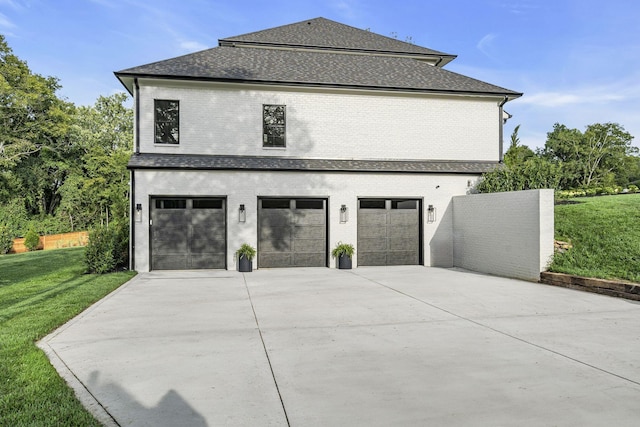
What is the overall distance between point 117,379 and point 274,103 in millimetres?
12291

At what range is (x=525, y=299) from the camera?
879 centimetres

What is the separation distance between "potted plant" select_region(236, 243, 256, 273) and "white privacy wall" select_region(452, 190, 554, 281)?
24.7 feet

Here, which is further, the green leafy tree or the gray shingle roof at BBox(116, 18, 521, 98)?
the gray shingle roof at BBox(116, 18, 521, 98)

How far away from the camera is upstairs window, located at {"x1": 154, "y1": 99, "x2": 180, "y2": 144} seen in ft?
47.5

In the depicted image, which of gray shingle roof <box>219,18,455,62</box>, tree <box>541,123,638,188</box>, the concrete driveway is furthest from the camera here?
tree <box>541,123,638,188</box>

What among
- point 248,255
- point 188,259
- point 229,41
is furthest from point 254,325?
point 229,41

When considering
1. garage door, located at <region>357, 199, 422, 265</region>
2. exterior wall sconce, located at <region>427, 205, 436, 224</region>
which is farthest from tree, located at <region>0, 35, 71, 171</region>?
exterior wall sconce, located at <region>427, 205, 436, 224</region>

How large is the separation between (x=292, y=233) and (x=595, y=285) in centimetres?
908

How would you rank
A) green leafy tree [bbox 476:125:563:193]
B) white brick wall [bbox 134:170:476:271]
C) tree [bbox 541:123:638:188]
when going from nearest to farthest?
green leafy tree [bbox 476:125:563:193], white brick wall [bbox 134:170:476:271], tree [bbox 541:123:638:188]

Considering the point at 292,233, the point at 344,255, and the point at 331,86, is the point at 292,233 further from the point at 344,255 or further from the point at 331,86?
the point at 331,86

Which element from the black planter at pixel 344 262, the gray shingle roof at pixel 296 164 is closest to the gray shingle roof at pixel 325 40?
the gray shingle roof at pixel 296 164

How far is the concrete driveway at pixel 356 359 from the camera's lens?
11.6ft

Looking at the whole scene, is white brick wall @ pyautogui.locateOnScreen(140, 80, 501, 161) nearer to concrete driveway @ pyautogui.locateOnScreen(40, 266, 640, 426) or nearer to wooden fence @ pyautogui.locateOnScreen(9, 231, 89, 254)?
concrete driveway @ pyautogui.locateOnScreen(40, 266, 640, 426)

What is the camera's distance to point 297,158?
15234 mm
